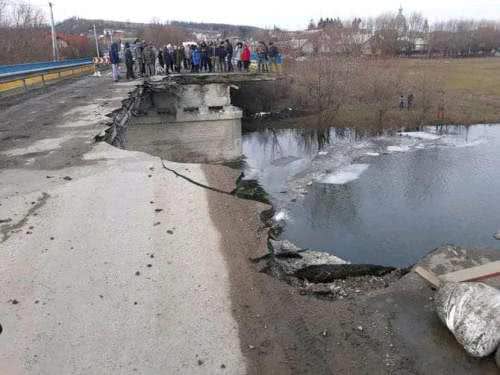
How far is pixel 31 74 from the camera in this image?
20.2 meters

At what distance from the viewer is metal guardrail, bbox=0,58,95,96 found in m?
17.8

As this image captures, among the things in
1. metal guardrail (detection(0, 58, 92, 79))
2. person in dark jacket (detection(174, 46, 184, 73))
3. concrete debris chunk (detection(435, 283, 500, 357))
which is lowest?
concrete debris chunk (detection(435, 283, 500, 357))

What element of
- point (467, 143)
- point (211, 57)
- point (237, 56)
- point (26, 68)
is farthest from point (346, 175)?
point (237, 56)

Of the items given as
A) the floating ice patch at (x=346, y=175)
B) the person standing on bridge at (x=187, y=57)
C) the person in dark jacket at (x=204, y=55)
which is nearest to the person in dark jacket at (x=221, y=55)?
the person in dark jacket at (x=204, y=55)

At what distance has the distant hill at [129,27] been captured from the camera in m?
116

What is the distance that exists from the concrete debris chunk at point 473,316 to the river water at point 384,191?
415 cm

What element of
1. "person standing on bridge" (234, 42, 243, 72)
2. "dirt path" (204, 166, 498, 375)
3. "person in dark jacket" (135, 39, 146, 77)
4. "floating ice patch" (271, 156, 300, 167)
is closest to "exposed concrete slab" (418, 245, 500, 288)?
"dirt path" (204, 166, 498, 375)

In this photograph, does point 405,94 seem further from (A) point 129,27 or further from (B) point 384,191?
(A) point 129,27

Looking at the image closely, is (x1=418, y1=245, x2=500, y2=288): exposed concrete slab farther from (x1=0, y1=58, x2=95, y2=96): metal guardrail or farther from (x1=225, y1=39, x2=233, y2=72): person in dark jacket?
(x1=225, y1=39, x2=233, y2=72): person in dark jacket

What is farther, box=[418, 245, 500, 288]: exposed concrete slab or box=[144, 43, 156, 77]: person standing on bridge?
box=[144, 43, 156, 77]: person standing on bridge

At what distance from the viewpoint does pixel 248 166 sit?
17.5m

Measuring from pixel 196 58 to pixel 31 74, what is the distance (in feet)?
25.8

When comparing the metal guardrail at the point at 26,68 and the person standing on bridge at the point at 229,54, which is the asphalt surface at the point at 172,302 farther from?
the person standing on bridge at the point at 229,54

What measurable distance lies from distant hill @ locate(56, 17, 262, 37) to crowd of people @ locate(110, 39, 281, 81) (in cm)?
7652
